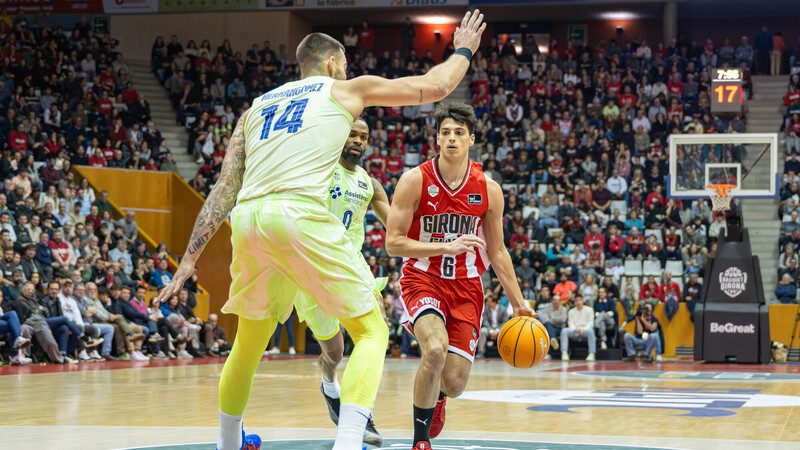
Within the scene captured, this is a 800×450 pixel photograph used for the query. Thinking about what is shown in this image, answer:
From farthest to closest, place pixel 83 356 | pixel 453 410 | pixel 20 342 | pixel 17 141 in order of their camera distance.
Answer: pixel 17 141 < pixel 83 356 < pixel 20 342 < pixel 453 410

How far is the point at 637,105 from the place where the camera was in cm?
2439

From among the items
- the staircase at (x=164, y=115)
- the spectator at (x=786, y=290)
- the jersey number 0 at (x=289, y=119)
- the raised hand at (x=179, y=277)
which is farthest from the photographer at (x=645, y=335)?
the raised hand at (x=179, y=277)

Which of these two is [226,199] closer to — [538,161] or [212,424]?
[212,424]

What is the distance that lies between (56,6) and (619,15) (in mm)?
16398

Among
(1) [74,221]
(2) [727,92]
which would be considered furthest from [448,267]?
(1) [74,221]

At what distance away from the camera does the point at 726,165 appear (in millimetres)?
17328

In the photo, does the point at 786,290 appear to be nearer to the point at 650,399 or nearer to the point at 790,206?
the point at 790,206

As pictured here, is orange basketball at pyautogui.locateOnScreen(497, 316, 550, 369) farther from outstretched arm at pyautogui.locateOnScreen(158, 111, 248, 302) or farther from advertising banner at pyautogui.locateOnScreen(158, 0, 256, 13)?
advertising banner at pyautogui.locateOnScreen(158, 0, 256, 13)

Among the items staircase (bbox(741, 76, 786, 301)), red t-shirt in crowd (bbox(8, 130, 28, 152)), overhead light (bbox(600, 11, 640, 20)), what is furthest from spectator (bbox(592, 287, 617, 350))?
overhead light (bbox(600, 11, 640, 20))

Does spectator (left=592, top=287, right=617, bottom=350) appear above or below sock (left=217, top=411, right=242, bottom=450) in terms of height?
below

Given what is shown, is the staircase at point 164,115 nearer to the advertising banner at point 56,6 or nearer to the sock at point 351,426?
the advertising banner at point 56,6

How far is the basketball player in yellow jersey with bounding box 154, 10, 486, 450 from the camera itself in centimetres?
420

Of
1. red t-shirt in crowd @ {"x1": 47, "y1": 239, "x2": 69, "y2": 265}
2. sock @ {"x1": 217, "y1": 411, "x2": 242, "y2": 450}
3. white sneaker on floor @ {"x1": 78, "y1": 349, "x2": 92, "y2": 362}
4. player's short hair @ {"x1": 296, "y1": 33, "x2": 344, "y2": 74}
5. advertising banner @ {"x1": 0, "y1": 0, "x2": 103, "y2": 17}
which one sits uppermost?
advertising banner @ {"x1": 0, "y1": 0, "x2": 103, "y2": 17}

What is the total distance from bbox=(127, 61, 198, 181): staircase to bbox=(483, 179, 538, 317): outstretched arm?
1898 cm
